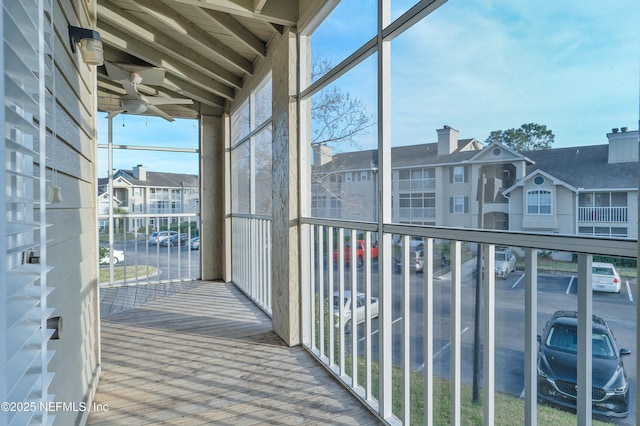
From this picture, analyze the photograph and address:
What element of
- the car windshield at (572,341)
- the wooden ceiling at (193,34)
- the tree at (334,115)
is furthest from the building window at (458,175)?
the wooden ceiling at (193,34)

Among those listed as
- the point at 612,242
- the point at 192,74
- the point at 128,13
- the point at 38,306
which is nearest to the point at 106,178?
the point at 192,74

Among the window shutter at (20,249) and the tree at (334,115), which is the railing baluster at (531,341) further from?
the window shutter at (20,249)

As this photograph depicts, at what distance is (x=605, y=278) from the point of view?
3.59 ft

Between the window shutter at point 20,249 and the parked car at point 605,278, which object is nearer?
the window shutter at point 20,249

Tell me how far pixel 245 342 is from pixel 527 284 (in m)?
2.59

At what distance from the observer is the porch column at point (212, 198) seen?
6012mm

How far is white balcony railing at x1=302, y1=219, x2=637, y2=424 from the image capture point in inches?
44.2

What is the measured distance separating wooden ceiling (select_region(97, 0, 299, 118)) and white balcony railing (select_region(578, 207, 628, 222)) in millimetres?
2600

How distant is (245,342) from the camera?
3.27 metres

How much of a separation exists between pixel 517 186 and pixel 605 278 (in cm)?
39

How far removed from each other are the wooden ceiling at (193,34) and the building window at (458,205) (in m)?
2.19

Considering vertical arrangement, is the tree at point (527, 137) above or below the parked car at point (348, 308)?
above

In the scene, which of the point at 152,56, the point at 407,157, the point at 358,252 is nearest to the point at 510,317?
the point at 407,157

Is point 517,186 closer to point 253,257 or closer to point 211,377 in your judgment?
point 211,377
